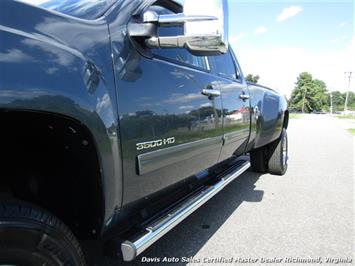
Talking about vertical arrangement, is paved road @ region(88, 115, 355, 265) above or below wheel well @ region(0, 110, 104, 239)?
below

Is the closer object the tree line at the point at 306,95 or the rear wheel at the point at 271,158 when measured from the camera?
the rear wheel at the point at 271,158

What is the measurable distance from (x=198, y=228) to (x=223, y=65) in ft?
5.71

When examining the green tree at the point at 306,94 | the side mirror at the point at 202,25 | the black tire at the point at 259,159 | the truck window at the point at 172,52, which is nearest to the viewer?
the side mirror at the point at 202,25

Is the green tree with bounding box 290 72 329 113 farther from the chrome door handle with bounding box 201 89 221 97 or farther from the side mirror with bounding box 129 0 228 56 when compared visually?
the side mirror with bounding box 129 0 228 56

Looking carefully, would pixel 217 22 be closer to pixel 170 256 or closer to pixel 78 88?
pixel 78 88

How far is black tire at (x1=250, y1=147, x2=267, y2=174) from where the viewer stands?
563 centimetres

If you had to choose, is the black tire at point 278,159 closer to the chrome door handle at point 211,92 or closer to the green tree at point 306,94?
the chrome door handle at point 211,92

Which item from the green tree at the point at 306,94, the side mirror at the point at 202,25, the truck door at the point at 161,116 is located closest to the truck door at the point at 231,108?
the truck door at the point at 161,116

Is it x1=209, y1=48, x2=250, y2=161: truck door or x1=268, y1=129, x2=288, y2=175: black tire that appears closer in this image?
x1=209, y1=48, x2=250, y2=161: truck door

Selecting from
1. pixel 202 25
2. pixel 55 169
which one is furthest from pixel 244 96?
pixel 55 169

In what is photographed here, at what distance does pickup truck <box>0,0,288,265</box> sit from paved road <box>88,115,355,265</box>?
0.76 metres

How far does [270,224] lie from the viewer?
3.53 m

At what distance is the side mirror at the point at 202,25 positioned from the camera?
149 centimetres

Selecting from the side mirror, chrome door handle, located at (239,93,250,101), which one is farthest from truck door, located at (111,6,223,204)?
chrome door handle, located at (239,93,250,101)
